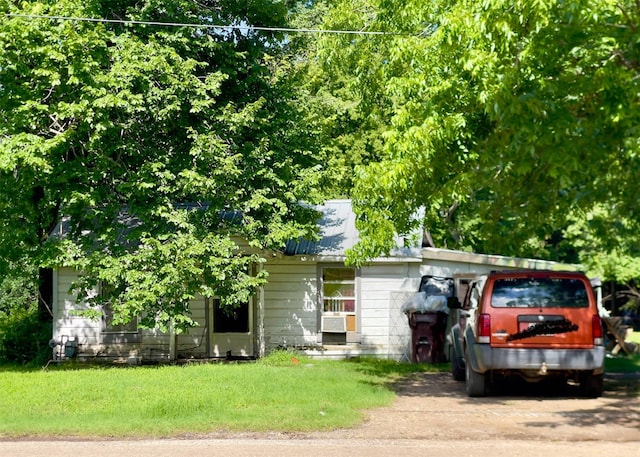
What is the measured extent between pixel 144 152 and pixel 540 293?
10.3m

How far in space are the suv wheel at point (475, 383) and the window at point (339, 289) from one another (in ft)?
27.5

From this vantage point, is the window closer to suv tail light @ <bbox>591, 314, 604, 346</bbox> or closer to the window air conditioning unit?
the window air conditioning unit

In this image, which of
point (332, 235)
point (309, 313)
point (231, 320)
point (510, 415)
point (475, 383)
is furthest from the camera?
point (332, 235)

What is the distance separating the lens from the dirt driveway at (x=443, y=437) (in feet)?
30.8

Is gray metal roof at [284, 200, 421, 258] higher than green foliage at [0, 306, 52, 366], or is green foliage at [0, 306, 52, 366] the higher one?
gray metal roof at [284, 200, 421, 258]

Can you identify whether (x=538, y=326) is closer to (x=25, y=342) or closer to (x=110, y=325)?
(x=110, y=325)

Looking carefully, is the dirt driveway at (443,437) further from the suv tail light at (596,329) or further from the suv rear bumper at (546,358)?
the suv tail light at (596,329)

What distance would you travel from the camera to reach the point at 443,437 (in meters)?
10.3

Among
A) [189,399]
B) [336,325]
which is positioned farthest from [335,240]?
[189,399]

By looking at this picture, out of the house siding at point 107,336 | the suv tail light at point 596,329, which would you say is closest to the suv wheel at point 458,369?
the suv tail light at point 596,329

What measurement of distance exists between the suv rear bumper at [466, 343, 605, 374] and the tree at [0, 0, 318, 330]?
25.5 feet

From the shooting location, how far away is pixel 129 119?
64.4 feet

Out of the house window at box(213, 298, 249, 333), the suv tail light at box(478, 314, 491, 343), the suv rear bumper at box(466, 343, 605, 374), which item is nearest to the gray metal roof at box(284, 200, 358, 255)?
the house window at box(213, 298, 249, 333)

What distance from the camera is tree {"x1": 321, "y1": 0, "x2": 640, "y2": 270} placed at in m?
10.2
